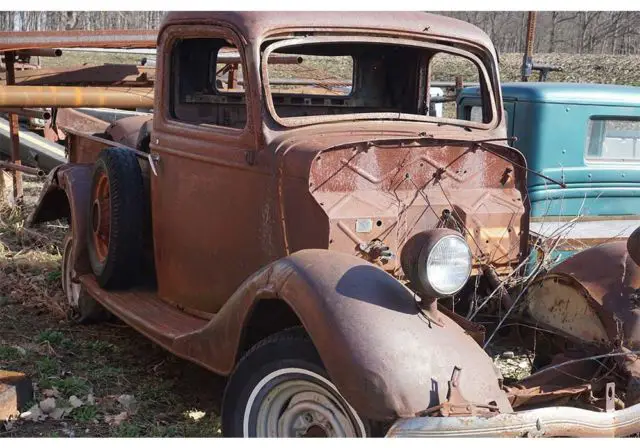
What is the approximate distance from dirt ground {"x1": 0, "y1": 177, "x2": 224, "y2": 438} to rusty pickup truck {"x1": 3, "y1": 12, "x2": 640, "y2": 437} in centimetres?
31

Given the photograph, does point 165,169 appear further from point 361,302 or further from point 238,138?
point 361,302

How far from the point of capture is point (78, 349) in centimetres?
441

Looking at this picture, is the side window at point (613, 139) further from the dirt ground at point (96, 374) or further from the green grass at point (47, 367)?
the green grass at point (47, 367)

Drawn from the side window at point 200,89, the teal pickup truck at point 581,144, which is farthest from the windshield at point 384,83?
the teal pickup truck at point 581,144

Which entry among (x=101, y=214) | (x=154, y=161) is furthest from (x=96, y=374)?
(x=154, y=161)

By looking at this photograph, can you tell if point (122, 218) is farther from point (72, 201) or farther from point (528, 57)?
point (528, 57)

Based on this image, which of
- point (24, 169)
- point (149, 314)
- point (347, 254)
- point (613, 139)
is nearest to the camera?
point (347, 254)

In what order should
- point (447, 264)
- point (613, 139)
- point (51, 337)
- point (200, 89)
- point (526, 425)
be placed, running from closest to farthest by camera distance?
1. point (526, 425)
2. point (447, 264)
3. point (200, 89)
4. point (51, 337)
5. point (613, 139)

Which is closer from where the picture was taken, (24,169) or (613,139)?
(613,139)

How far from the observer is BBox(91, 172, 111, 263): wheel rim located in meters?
4.45

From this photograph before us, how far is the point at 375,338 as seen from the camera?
2479 millimetres

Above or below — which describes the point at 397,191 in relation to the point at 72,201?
above

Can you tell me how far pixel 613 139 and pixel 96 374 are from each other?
15.4 feet

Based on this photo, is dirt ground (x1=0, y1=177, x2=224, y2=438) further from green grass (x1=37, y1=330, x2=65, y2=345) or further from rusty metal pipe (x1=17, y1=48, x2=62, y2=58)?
rusty metal pipe (x1=17, y1=48, x2=62, y2=58)
